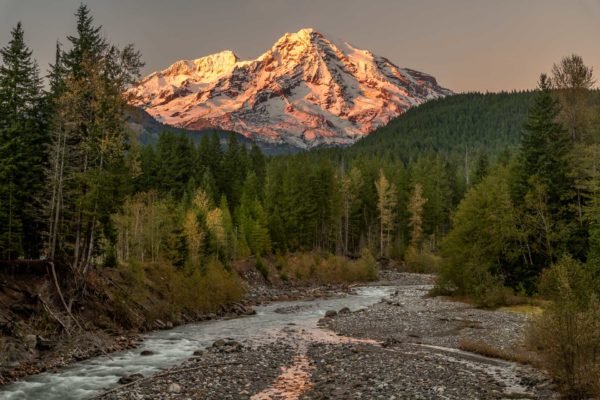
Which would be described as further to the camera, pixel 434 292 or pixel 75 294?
pixel 434 292

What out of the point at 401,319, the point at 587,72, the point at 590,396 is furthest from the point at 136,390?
the point at 587,72

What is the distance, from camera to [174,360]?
1035 inches

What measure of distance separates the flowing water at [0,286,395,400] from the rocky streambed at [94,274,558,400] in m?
1.41

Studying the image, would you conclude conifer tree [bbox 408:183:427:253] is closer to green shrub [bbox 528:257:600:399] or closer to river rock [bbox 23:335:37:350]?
river rock [bbox 23:335:37:350]

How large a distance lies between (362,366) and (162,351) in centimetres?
1229

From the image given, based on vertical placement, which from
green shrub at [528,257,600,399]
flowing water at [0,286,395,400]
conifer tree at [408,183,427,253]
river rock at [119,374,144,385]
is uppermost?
conifer tree at [408,183,427,253]

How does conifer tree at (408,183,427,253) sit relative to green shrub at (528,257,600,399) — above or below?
above

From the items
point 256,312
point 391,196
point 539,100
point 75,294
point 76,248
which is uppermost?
point 539,100

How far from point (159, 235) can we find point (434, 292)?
31.7m

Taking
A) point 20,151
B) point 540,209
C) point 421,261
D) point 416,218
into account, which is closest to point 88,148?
point 20,151

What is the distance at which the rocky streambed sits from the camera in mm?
19219

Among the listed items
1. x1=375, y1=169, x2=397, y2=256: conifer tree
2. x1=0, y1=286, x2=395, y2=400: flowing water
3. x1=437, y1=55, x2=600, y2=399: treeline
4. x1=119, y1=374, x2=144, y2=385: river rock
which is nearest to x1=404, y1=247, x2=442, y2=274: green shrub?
x1=375, y1=169, x2=397, y2=256: conifer tree

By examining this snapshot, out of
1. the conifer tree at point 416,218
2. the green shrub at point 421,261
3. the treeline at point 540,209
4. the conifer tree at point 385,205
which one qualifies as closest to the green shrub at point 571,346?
the treeline at point 540,209

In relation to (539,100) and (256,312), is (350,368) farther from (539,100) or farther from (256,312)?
(539,100)
